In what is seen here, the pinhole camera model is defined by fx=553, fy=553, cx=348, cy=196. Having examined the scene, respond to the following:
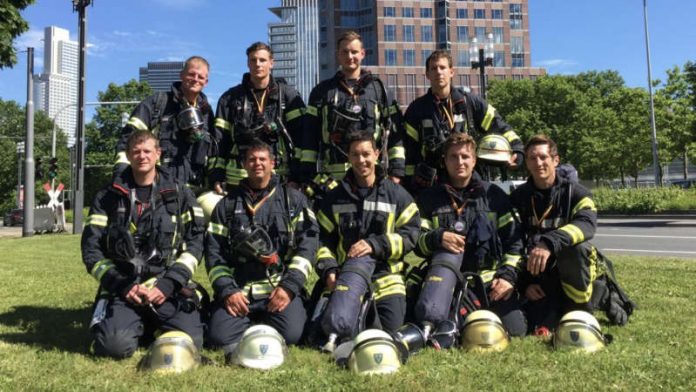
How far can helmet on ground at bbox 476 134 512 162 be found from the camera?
5.61m

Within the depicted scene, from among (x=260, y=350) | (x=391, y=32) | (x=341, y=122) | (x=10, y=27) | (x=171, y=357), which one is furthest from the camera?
(x=391, y=32)

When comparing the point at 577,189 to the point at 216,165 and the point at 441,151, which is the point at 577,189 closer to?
the point at 441,151

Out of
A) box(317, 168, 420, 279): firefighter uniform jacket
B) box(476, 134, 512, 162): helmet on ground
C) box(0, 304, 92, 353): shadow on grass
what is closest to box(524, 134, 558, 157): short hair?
box(476, 134, 512, 162): helmet on ground

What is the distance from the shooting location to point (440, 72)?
5.78m

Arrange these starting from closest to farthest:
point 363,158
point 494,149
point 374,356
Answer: point 374,356
point 363,158
point 494,149

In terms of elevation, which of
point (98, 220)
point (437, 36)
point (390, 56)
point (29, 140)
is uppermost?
point (437, 36)

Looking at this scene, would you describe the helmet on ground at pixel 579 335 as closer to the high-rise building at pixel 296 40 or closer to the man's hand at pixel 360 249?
the man's hand at pixel 360 249

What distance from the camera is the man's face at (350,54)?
225 inches

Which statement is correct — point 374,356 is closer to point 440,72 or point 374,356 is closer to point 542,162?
point 542,162

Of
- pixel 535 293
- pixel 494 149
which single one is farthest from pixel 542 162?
pixel 535 293

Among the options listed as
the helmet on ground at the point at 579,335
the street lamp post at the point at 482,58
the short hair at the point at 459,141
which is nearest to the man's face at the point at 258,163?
the short hair at the point at 459,141

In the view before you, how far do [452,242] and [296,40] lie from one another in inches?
6117

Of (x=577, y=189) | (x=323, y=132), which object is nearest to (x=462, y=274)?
(x=577, y=189)

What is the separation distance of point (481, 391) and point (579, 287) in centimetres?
196
